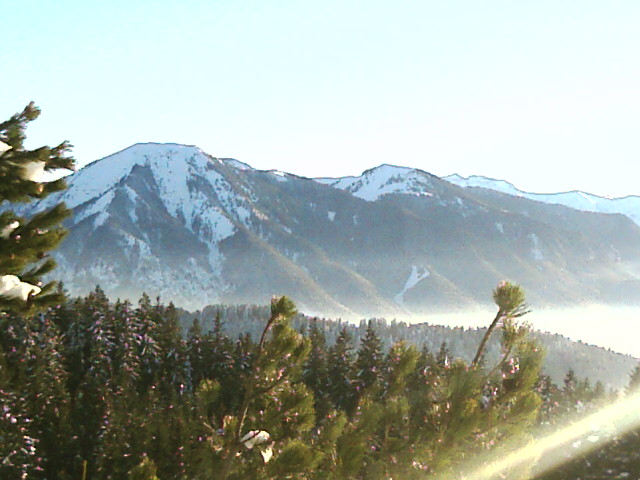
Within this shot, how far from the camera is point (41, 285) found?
4359mm

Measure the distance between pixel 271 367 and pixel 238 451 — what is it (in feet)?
3.49

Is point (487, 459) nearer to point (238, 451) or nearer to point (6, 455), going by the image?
point (238, 451)

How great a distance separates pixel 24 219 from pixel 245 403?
3764 mm

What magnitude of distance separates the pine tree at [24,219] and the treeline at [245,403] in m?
1.53

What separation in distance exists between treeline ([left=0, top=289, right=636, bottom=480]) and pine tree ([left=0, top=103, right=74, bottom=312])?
5.03 ft

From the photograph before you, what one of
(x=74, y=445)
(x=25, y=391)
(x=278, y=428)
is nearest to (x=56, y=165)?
(x=278, y=428)

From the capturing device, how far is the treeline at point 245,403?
23.2 feet

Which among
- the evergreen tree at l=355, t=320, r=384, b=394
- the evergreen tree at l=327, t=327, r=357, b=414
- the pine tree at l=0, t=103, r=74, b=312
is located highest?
the pine tree at l=0, t=103, r=74, b=312

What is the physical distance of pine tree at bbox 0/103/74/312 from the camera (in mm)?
3674

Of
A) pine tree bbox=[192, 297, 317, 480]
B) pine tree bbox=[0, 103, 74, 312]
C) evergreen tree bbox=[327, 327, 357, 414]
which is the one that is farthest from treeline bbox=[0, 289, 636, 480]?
pine tree bbox=[0, 103, 74, 312]

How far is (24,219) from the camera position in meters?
4.16

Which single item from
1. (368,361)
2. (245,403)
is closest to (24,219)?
(245,403)

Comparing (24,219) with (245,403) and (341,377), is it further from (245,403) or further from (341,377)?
(341,377)

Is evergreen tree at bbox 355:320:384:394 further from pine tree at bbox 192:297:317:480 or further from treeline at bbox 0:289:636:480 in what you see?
pine tree at bbox 192:297:317:480
